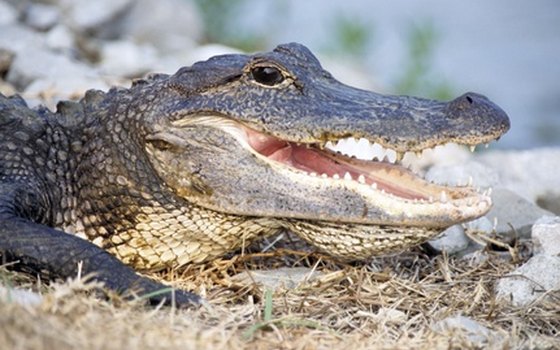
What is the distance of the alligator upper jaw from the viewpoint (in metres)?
4.38

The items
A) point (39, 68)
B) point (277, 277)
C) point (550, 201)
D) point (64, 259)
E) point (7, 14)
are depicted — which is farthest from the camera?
point (7, 14)

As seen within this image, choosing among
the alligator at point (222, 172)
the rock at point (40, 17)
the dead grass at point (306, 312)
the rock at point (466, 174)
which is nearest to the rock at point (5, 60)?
the rock at point (40, 17)

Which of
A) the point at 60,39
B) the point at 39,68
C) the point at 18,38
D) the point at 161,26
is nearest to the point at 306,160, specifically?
the point at 39,68

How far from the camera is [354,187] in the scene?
4418mm

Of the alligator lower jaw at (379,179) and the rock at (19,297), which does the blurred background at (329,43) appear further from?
the rock at (19,297)

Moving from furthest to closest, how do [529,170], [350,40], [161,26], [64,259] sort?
1. [350,40]
2. [161,26]
3. [529,170]
4. [64,259]

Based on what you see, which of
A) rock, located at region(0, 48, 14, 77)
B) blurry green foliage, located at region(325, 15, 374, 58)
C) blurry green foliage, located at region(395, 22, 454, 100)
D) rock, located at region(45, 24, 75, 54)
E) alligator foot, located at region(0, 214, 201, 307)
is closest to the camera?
alligator foot, located at region(0, 214, 201, 307)

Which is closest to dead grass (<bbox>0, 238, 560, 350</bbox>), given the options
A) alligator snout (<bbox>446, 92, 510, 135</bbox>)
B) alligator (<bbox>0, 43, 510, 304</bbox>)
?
alligator (<bbox>0, 43, 510, 304</bbox>)

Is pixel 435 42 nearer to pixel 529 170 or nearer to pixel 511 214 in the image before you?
pixel 529 170

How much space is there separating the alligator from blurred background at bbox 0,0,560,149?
213cm

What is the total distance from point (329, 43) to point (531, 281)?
7.97m

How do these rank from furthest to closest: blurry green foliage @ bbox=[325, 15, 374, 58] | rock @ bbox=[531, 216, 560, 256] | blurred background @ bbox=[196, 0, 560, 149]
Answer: blurry green foliage @ bbox=[325, 15, 374, 58] < blurred background @ bbox=[196, 0, 560, 149] < rock @ bbox=[531, 216, 560, 256]

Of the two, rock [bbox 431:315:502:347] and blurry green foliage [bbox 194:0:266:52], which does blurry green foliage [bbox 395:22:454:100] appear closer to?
blurry green foliage [bbox 194:0:266:52]

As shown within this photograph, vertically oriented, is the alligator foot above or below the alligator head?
below
